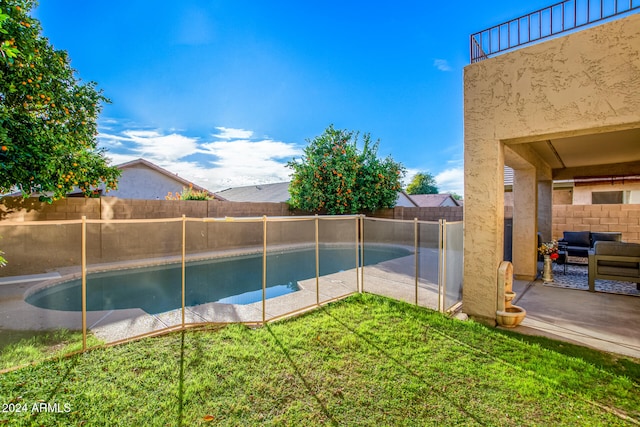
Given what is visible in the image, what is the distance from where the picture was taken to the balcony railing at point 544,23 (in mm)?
3404

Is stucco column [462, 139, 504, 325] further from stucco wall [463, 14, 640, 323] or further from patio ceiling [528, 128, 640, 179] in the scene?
patio ceiling [528, 128, 640, 179]

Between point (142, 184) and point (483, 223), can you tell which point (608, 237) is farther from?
point (142, 184)

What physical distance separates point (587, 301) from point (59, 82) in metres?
11.1

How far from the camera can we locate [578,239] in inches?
297

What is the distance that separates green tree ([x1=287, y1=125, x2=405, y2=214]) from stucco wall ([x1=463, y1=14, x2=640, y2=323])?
7937 mm

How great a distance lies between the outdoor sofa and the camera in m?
6.96

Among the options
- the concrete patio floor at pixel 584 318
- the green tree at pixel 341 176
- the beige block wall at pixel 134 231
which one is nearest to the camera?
the concrete patio floor at pixel 584 318

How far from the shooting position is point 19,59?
5.05 m

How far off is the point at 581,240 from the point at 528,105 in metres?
6.09

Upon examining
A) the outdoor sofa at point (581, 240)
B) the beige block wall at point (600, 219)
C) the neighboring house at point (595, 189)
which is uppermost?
the neighboring house at point (595, 189)

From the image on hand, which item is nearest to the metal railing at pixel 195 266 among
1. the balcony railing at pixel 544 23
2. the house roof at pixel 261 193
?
the balcony railing at pixel 544 23

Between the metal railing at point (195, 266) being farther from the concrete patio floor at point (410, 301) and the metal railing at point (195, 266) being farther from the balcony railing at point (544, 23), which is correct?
the balcony railing at point (544, 23)

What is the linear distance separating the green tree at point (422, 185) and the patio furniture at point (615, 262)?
1466 inches

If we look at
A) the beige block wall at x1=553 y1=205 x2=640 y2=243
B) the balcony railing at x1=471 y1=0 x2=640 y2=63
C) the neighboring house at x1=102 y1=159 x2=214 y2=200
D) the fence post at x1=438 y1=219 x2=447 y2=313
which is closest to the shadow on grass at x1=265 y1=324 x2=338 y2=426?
the fence post at x1=438 y1=219 x2=447 y2=313
